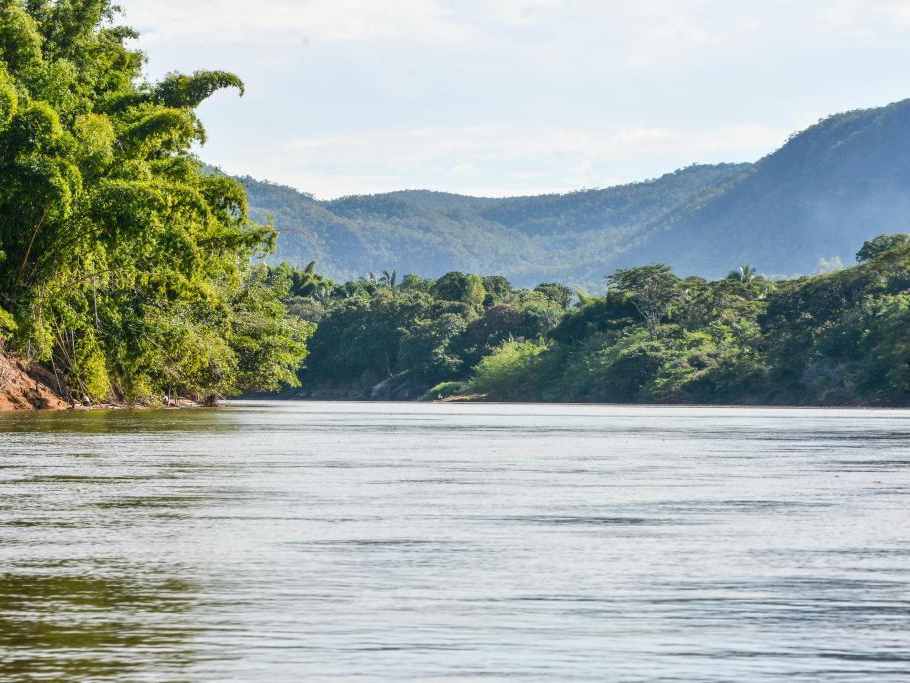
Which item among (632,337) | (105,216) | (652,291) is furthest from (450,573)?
(652,291)

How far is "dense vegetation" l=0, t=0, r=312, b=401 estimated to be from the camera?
41562 millimetres

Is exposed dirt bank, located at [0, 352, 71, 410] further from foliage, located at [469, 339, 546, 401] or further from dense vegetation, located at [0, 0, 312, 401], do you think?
foliage, located at [469, 339, 546, 401]

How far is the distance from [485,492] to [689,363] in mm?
85574

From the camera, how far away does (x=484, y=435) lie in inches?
1409

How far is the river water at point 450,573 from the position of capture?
702cm

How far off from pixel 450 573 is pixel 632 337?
103 meters

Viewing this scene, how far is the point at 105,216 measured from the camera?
41.8 metres

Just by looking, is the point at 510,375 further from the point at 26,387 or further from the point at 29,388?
the point at 26,387

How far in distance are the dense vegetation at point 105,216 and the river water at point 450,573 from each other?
71.3 ft

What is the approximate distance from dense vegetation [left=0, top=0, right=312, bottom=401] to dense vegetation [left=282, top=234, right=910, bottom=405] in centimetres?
3687

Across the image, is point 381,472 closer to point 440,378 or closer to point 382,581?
point 382,581

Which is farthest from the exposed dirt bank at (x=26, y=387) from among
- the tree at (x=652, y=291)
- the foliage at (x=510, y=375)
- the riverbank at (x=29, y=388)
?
the foliage at (x=510, y=375)

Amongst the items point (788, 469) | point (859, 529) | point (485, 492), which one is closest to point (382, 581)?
point (859, 529)

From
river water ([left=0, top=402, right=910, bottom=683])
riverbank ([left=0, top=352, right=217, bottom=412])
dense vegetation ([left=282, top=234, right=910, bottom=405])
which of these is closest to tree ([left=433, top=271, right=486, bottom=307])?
dense vegetation ([left=282, top=234, right=910, bottom=405])
